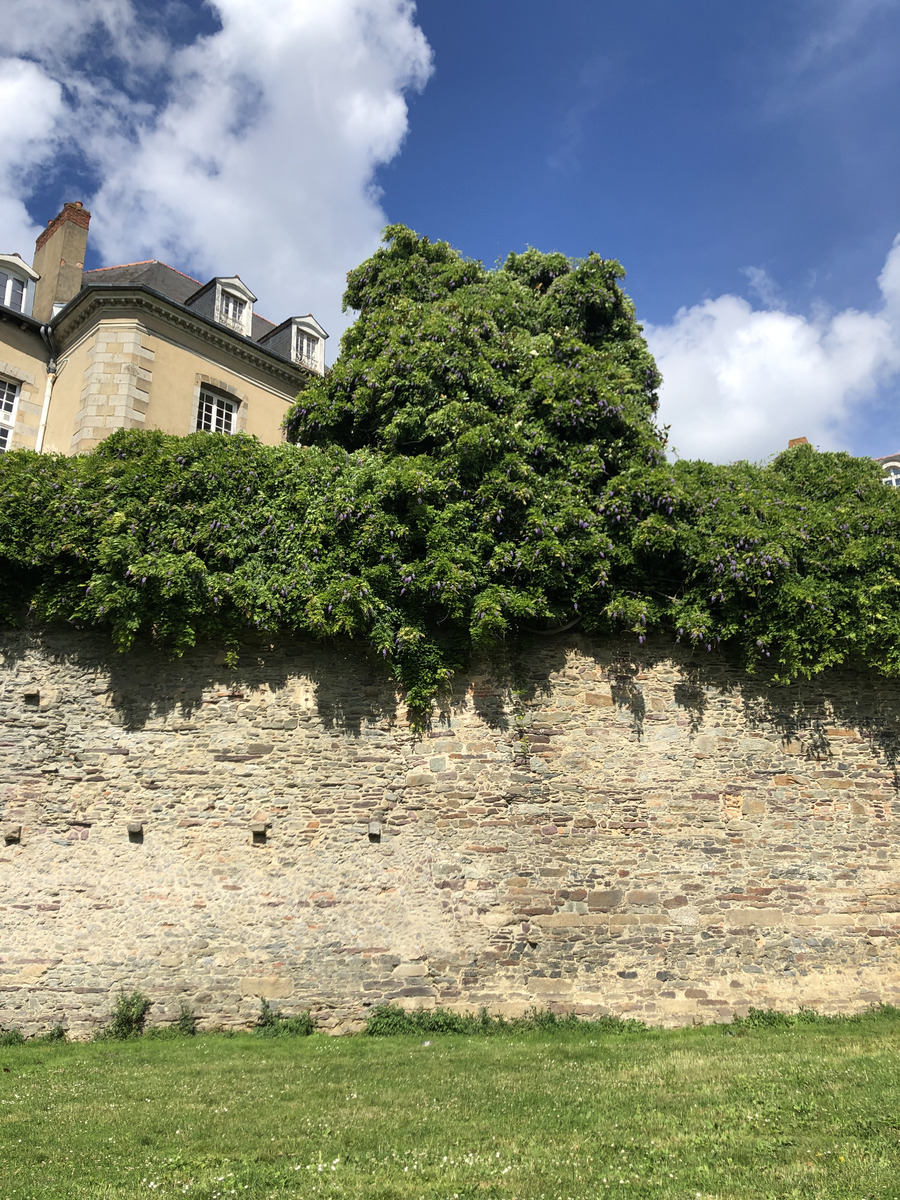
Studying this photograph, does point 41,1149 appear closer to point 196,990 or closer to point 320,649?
point 196,990

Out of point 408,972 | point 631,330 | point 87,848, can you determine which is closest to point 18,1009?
point 87,848

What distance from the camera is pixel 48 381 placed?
1536 centimetres

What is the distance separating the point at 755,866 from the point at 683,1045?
2698 mm

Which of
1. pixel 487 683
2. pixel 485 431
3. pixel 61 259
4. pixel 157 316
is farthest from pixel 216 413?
pixel 487 683

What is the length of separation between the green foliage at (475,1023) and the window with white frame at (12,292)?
1516 cm

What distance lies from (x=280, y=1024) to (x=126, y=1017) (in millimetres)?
1685

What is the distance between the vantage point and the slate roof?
16.5m

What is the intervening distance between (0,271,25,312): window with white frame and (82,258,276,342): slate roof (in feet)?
4.10

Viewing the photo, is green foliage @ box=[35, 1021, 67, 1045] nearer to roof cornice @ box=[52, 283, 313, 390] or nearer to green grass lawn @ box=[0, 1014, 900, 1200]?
green grass lawn @ box=[0, 1014, 900, 1200]

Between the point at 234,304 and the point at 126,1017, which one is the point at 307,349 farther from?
the point at 126,1017

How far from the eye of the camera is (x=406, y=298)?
12.4 metres

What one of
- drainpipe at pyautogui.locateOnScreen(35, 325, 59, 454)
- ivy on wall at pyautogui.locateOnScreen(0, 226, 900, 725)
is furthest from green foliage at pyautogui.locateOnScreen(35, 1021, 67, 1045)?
drainpipe at pyautogui.locateOnScreen(35, 325, 59, 454)

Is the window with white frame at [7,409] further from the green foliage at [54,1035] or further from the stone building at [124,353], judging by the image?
the green foliage at [54,1035]

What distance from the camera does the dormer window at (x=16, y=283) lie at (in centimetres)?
1577
